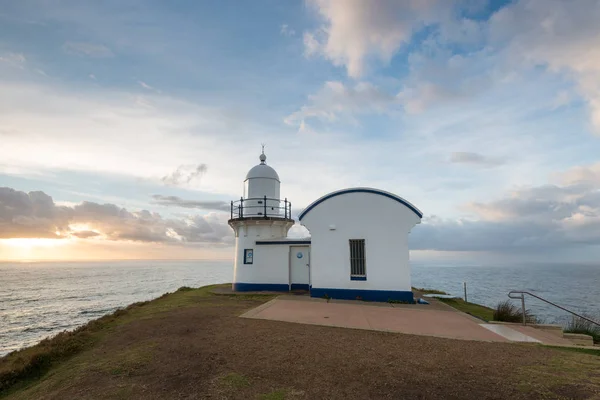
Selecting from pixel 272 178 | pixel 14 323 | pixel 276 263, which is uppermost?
pixel 272 178

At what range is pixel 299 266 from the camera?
1695cm

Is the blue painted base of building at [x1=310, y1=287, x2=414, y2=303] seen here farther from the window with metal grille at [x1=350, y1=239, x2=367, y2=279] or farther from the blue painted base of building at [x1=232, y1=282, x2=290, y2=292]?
the blue painted base of building at [x1=232, y1=282, x2=290, y2=292]

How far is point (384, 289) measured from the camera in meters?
13.7

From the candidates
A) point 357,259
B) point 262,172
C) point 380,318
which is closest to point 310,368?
point 380,318

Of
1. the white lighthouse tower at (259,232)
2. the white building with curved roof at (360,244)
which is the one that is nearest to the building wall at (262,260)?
the white lighthouse tower at (259,232)

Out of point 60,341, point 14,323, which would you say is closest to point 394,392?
point 60,341

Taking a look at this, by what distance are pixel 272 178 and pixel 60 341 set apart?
12828 millimetres

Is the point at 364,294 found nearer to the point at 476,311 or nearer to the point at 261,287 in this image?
the point at 476,311

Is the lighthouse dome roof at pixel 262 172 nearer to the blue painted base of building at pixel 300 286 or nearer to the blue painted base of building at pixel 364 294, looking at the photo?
the blue painted base of building at pixel 300 286

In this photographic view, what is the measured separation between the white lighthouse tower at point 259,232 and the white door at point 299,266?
447 millimetres

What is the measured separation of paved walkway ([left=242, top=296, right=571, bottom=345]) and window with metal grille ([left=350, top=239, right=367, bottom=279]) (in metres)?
1.46

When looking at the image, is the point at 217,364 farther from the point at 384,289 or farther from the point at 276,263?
the point at 276,263

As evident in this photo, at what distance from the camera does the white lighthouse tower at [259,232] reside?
56.4ft

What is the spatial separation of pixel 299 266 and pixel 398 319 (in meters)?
7.78
